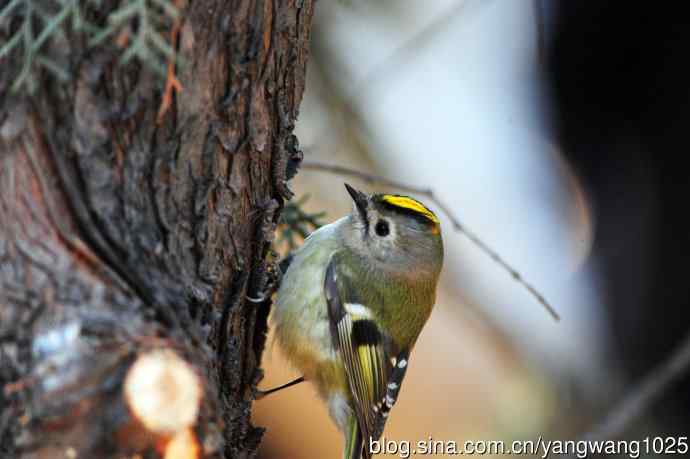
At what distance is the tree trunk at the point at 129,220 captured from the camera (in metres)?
1.30

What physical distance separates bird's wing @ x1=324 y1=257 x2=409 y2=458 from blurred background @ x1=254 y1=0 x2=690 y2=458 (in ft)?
2.39

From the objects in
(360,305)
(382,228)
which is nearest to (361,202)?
(382,228)

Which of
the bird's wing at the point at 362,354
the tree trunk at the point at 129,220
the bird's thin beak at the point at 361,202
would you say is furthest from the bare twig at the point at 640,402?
the tree trunk at the point at 129,220

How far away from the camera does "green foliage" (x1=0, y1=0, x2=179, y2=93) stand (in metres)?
1.35

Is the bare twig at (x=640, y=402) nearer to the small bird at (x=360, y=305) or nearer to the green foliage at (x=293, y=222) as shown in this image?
the small bird at (x=360, y=305)

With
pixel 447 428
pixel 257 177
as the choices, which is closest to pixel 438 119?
pixel 447 428

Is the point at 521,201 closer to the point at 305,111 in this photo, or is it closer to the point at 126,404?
the point at 305,111

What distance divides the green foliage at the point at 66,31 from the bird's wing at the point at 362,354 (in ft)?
3.78

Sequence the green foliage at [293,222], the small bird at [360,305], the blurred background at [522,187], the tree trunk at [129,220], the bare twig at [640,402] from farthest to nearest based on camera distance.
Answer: the blurred background at [522,187], the green foliage at [293,222], the small bird at [360,305], the bare twig at [640,402], the tree trunk at [129,220]

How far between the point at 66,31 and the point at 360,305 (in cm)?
131

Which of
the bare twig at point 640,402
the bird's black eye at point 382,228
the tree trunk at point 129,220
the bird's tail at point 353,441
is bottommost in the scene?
the bird's tail at point 353,441

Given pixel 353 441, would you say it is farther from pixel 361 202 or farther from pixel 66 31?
pixel 66 31

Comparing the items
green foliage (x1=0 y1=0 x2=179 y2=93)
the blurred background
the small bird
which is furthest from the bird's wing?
green foliage (x1=0 y1=0 x2=179 y2=93)

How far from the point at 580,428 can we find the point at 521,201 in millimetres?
1069
